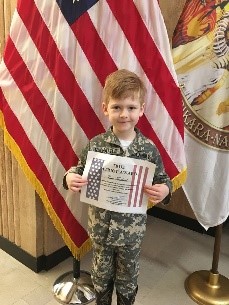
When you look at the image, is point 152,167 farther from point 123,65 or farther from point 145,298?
point 145,298

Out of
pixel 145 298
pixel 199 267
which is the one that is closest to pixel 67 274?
pixel 145 298

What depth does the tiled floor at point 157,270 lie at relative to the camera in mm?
1895

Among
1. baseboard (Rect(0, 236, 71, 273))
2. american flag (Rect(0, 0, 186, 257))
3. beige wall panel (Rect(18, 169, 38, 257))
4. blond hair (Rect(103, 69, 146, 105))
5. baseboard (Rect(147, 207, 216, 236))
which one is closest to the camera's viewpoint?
blond hair (Rect(103, 69, 146, 105))

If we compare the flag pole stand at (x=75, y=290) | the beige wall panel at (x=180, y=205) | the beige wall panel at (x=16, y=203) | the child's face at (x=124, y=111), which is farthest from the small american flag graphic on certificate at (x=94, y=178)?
the beige wall panel at (x=180, y=205)

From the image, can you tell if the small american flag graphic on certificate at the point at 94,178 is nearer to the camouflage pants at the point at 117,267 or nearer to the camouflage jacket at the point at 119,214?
the camouflage jacket at the point at 119,214

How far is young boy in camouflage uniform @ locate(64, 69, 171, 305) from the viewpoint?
4.41 feet

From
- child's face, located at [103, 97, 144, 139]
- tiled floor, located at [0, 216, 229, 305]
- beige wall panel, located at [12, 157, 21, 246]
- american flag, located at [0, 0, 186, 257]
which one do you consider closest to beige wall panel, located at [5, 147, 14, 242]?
beige wall panel, located at [12, 157, 21, 246]

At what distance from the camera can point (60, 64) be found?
1.54m

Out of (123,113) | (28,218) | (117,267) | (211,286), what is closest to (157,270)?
(211,286)

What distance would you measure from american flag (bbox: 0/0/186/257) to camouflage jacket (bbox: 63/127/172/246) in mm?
159

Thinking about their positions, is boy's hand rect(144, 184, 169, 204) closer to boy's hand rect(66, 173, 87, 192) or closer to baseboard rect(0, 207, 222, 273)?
boy's hand rect(66, 173, 87, 192)

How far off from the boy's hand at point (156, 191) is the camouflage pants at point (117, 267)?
0.23 meters

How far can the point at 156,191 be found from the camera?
4.58 ft

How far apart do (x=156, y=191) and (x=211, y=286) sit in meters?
0.85
